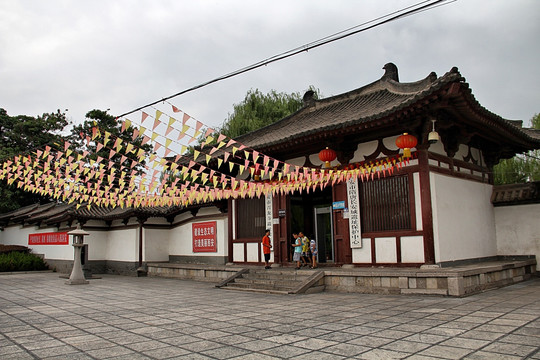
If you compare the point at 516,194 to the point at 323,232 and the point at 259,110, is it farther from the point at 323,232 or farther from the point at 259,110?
the point at 259,110

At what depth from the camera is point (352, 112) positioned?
12.9 meters

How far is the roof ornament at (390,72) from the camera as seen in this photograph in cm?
1380

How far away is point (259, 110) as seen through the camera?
2886cm

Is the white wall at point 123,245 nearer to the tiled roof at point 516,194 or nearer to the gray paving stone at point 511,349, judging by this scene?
the tiled roof at point 516,194

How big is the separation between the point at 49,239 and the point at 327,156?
18833 mm

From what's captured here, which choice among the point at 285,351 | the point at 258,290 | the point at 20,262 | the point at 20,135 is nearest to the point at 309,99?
the point at 258,290

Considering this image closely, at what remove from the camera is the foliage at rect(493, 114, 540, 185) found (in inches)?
883

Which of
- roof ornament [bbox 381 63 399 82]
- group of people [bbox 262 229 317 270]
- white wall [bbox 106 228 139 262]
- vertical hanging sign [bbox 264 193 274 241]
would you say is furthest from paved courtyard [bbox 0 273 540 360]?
white wall [bbox 106 228 139 262]

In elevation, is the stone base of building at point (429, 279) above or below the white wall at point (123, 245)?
below

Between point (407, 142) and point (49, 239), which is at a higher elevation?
point (407, 142)

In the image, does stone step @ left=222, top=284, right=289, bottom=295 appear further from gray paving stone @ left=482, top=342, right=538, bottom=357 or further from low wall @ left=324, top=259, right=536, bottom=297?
gray paving stone @ left=482, top=342, right=538, bottom=357

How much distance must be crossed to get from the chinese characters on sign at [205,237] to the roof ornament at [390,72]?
29.1ft

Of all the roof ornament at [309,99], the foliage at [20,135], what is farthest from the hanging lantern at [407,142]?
the foliage at [20,135]

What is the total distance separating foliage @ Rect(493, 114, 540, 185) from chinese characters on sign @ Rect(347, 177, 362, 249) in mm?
14219
